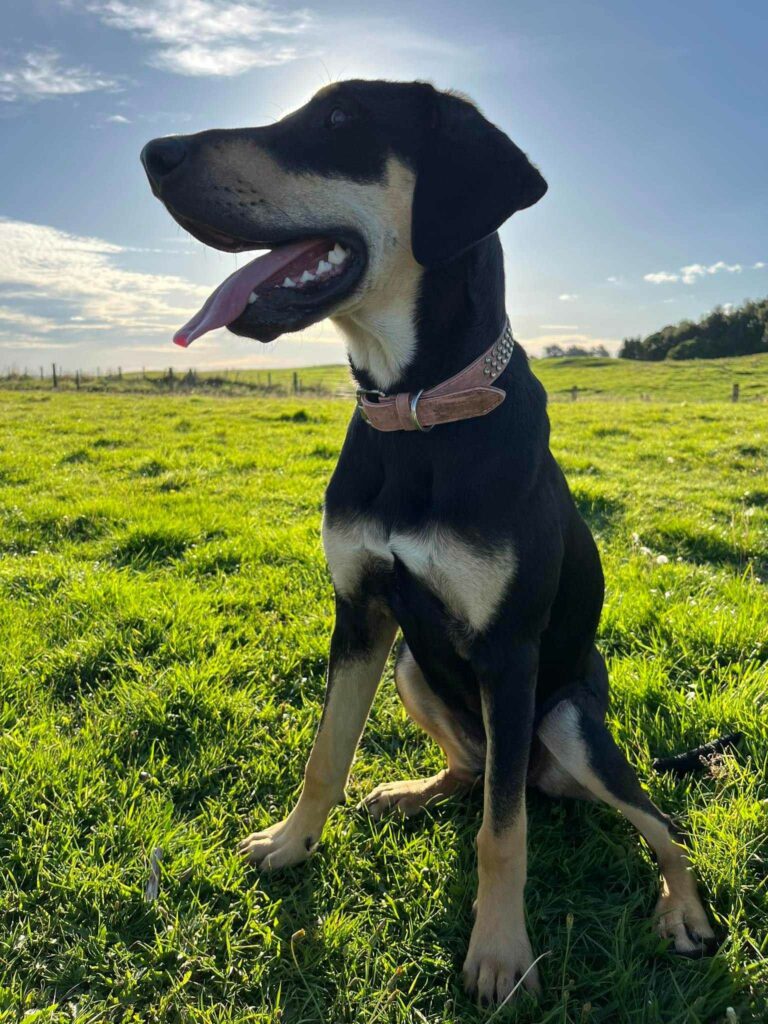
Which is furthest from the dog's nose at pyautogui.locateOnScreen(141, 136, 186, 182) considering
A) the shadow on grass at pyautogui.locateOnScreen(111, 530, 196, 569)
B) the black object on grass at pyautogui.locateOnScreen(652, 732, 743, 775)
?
the shadow on grass at pyautogui.locateOnScreen(111, 530, 196, 569)

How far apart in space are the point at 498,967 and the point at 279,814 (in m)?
1.06

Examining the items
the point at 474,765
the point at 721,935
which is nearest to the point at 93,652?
the point at 474,765

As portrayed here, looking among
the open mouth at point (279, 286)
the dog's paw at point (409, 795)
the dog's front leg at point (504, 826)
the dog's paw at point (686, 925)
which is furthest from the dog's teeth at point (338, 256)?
the dog's paw at point (686, 925)

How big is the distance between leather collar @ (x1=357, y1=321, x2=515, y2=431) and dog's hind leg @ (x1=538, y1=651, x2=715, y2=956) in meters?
1.19

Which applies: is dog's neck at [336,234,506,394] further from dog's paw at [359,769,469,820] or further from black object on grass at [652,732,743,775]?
black object on grass at [652,732,743,775]

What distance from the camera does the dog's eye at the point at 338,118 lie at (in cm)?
246

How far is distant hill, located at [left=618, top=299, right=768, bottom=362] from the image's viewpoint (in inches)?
2864

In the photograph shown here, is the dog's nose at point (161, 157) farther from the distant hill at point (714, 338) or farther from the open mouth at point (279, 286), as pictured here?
the distant hill at point (714, 338)

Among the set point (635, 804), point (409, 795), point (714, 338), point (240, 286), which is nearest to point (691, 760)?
point (635, 804)

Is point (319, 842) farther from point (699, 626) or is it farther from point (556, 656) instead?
point (699, 626)

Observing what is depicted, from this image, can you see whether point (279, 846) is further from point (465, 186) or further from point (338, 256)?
point (465, 186)

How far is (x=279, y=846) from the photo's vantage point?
8.45ft

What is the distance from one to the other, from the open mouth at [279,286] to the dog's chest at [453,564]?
77cm

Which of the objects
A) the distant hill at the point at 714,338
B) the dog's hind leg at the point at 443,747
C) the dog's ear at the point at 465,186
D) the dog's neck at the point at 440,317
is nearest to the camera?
the dog's ear at the point at 465,186
